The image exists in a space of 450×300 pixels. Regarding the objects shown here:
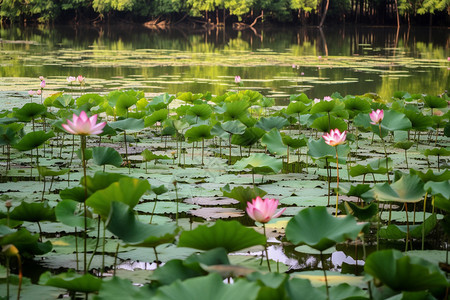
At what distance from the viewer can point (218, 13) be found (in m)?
36.8

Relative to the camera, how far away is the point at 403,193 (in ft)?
5.78

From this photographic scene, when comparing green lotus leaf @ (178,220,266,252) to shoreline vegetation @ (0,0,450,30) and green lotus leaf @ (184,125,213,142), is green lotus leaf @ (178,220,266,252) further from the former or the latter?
shoreline vegetation @ (0,0,450,30)

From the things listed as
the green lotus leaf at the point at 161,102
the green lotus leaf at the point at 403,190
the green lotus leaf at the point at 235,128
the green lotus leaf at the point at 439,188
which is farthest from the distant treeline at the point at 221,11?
the green lotus leaf at the point at 439,188

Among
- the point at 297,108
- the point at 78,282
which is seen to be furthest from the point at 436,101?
the point at 78,282

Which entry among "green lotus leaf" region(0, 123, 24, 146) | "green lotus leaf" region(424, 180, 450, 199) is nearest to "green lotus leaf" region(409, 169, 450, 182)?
"green lotus leaf" region(424, 180, 450, 199)

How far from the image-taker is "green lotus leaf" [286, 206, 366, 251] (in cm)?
132

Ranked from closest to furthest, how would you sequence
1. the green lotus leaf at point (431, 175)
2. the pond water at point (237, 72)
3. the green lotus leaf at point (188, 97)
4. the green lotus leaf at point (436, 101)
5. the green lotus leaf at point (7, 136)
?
1. the green lotus leaf at point (431, 175)
2. the green lotus leaf at point (7, 136)
3. the green lotus leaf at point (436, 101)
4. the green lotus leaf at point (188, 97)
5. the pond water at point (237, 72)

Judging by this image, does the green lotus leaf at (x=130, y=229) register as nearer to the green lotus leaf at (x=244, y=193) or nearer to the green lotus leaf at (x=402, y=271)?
the green lotus leaf at (x=402, y=271)

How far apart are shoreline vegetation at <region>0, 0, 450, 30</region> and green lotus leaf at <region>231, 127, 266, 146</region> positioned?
1115 inches

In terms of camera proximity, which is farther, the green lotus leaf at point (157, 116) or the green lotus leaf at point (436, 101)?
the green lotus leaf at point (436, 101)

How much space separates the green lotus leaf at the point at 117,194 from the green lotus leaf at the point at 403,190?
2.32 feet

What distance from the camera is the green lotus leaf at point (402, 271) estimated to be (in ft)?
3.54

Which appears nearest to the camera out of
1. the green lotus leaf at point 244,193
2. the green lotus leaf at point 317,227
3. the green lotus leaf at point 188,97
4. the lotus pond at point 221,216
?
the lotus pond at point 221,216

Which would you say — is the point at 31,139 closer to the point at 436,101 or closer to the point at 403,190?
the point at 403,190
